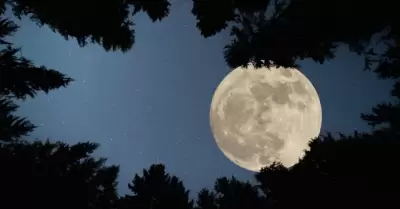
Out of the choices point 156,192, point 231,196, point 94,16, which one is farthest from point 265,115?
point 94,16

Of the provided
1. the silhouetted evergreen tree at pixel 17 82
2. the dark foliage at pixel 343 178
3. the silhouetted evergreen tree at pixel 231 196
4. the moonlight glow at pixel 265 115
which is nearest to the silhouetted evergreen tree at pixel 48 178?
the silhouetted evergreen tree at pixel 17 82

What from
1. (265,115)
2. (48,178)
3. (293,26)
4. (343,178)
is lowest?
(343,178)

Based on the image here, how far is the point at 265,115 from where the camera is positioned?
5.75 metres

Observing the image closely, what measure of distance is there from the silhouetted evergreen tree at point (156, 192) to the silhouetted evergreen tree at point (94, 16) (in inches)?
45.5

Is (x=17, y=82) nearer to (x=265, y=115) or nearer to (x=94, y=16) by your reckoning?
(x=94, y=16)

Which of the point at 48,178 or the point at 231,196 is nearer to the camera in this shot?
the point at 48,178

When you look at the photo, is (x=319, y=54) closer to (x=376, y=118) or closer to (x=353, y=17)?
(x=353, y=17)

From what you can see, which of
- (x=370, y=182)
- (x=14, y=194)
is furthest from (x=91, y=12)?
(x=370, y=182)

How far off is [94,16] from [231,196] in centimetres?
182

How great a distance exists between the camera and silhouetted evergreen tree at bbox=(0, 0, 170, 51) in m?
3.08

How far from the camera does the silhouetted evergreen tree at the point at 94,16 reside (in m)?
3.08

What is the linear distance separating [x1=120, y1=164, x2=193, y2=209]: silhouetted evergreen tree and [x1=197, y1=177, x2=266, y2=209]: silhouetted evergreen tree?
220 mm

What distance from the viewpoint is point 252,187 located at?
132 inches

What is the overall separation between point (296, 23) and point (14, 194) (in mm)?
2304
